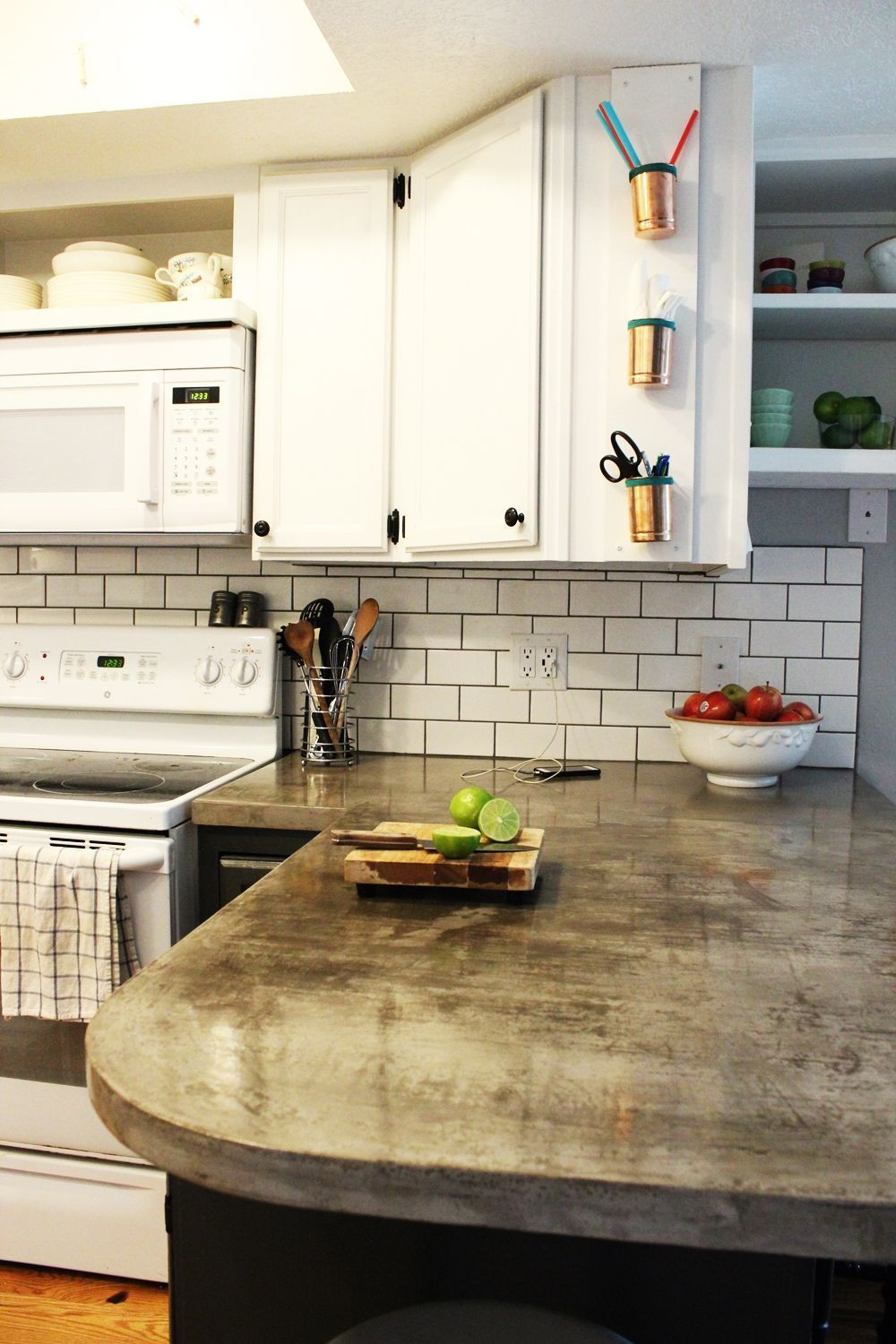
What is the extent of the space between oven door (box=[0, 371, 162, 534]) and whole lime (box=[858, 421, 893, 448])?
143cm

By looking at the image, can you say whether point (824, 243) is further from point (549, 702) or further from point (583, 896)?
point (583, 896)

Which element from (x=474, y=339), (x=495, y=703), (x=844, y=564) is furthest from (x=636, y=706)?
(x=474, y=339)

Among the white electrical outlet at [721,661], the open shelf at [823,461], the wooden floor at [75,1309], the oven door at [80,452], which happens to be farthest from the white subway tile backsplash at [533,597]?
the wooden floor at [75,1309]

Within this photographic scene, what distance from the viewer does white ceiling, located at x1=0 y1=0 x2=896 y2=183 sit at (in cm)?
161

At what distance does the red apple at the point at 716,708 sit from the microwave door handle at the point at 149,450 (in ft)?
3.94

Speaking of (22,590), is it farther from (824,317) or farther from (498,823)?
(824,317)

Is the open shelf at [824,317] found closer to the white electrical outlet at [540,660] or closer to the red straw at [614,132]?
the red straw at [614,132]

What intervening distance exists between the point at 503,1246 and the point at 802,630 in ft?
5.37

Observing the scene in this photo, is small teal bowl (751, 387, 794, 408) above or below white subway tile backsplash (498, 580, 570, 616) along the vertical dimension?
above

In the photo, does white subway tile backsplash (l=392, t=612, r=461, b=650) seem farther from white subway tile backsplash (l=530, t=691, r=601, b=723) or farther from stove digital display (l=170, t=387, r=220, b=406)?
stove digital display (l=170, t=387, r=220, b=406)

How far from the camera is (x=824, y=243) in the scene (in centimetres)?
223

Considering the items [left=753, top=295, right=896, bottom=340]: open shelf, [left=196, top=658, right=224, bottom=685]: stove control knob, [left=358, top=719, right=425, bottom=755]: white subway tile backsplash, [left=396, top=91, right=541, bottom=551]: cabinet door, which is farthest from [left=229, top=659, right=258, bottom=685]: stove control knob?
[left=753, top=295, right=896, bottom=340]: open shelf

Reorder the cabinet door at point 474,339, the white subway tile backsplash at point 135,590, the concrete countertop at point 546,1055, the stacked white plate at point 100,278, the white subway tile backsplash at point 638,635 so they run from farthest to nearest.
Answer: the white subway tile backsplash at point 135,590 → the white subway tile backsplash at point 638,635 → the stacked white plate at point 100,278 → the cabinet door at point 474,339 → the concrete countertop at point 546,1055

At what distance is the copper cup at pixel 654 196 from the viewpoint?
1.77 meters
